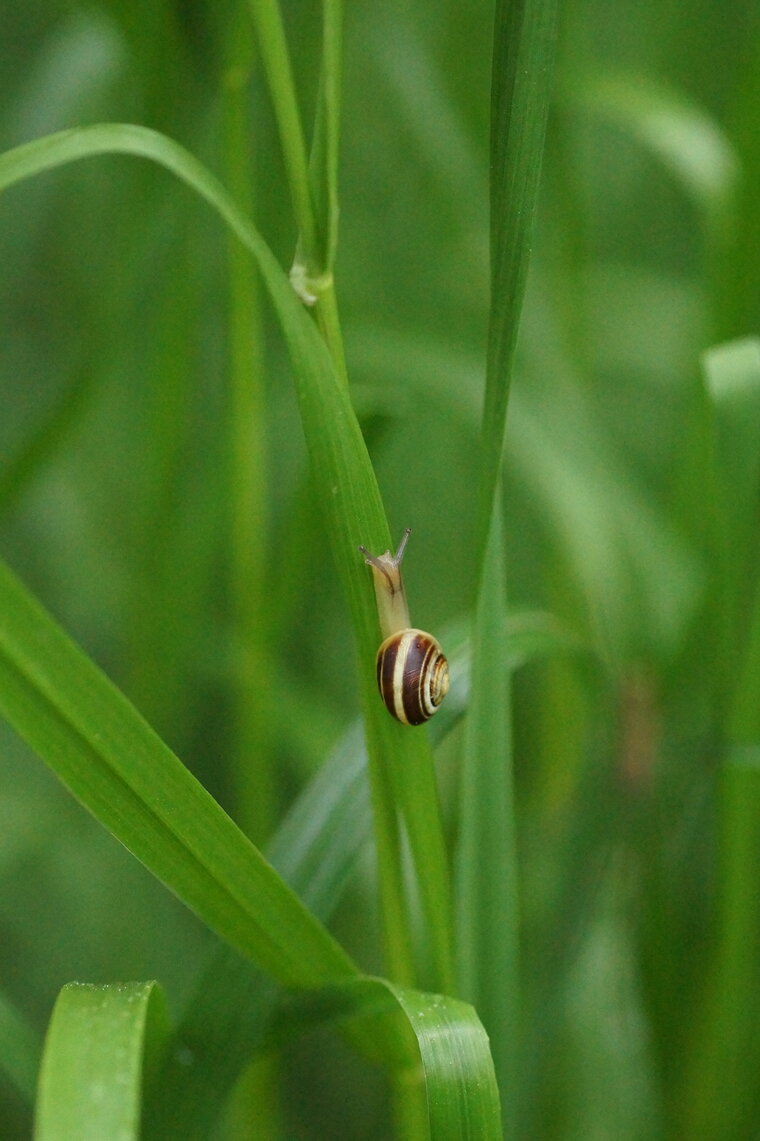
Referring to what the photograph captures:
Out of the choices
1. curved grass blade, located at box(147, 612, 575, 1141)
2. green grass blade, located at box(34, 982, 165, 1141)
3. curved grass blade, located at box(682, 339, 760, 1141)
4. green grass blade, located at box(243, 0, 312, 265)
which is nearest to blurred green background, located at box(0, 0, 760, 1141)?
curved grass blade, located at box(682, 339, 760, 1141)

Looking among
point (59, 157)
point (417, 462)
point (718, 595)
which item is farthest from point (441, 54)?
point (59, 157)

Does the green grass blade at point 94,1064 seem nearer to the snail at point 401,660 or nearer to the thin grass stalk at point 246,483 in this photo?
the snail at point 401,660

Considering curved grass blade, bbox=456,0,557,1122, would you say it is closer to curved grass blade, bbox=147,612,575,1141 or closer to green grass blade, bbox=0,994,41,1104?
curved grass blade, bbox=147,612,575,1141

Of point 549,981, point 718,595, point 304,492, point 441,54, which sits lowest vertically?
point 549,981

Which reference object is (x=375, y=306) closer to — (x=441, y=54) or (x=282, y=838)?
(x=441, y=54)

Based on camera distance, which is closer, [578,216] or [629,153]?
[578,216]

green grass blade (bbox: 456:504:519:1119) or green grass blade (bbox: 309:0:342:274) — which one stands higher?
green grass blade (bbox: 309:0:342:274)

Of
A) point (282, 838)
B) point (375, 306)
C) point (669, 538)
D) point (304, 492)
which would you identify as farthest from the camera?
point (375, 306)
